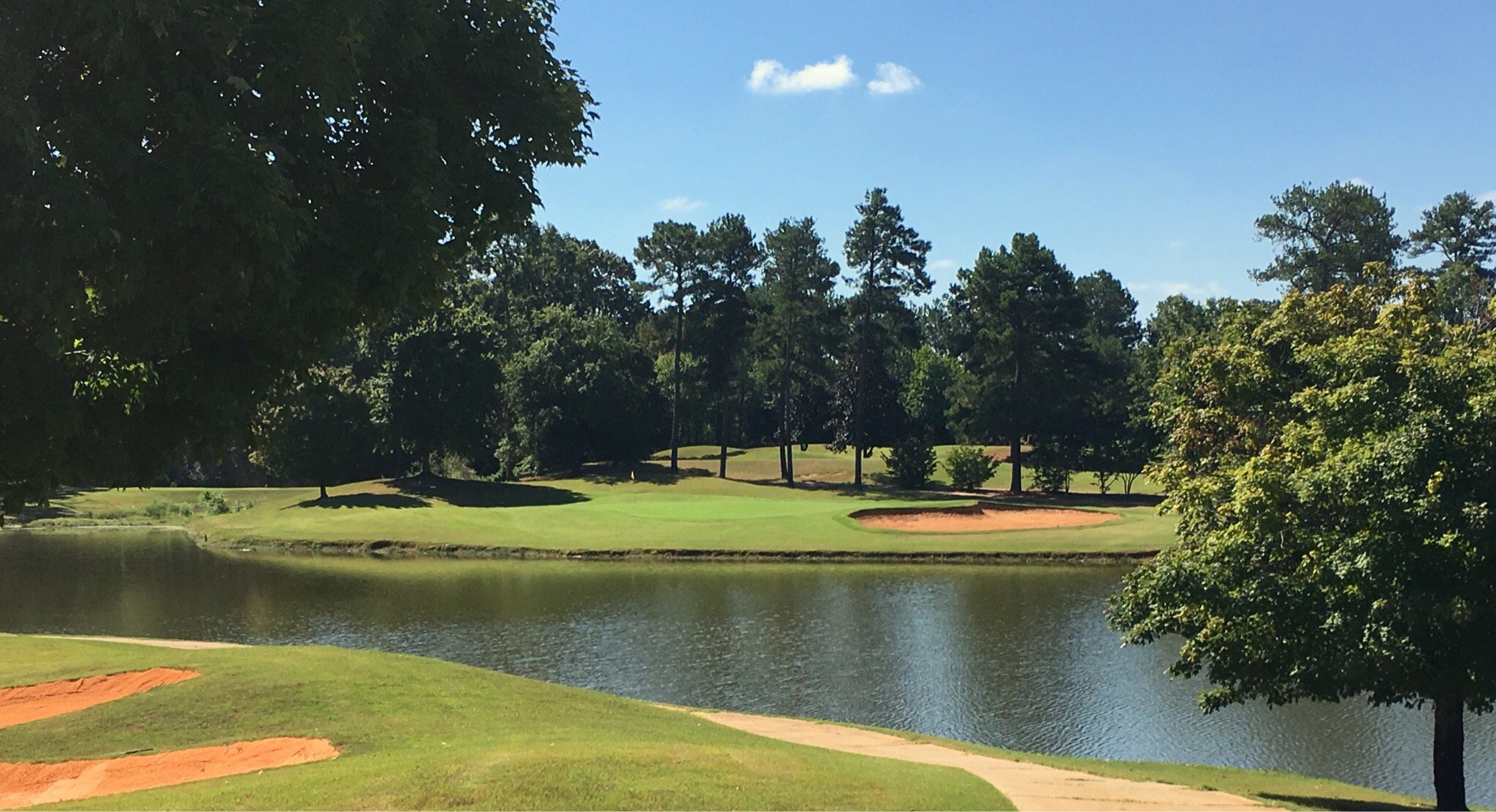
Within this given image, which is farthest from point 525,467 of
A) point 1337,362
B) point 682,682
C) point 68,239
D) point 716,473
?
point 68,239

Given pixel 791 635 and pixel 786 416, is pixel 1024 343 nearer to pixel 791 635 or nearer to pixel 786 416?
pixel 786 416

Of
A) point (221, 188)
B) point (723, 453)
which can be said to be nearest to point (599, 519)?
point (723, 453)

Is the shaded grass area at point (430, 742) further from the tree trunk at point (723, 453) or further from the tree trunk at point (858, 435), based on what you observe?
the tree trunk at point (723, 453)

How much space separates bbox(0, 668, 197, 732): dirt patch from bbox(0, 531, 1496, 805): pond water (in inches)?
330

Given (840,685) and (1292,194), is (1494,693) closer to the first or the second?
(840,685)

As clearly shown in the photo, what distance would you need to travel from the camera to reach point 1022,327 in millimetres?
78812

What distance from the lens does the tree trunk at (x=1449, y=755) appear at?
16797 mm

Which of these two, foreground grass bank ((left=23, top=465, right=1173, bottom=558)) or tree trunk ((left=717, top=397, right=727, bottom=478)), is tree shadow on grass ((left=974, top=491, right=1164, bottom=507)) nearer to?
foreground grass bank ((left=23, top=465, right=1173, bottom=558))

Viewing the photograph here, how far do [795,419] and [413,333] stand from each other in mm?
38312

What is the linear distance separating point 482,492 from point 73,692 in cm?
5327

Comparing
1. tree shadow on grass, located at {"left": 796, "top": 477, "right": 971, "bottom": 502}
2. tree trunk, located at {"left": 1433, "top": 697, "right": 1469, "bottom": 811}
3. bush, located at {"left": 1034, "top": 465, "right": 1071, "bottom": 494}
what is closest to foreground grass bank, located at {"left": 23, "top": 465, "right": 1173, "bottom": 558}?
tree shadow on grass, located at {"left": 796, "top": 477, "right": 971, "bottom": 502}

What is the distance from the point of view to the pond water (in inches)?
882

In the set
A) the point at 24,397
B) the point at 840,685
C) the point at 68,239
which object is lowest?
the point at 840,685

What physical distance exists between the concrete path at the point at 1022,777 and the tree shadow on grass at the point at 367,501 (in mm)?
49138
